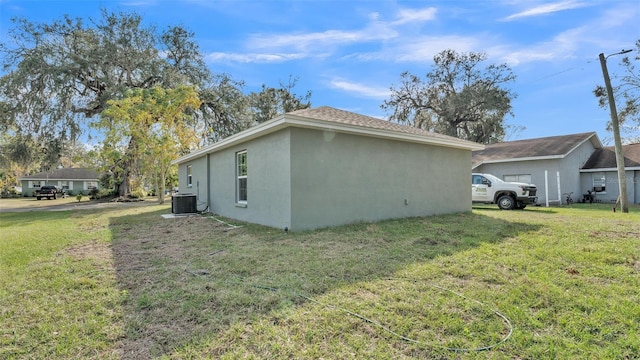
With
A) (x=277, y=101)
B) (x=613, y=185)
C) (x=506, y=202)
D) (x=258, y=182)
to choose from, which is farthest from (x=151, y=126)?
(x=613, y=185)

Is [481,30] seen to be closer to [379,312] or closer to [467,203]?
[467,203]

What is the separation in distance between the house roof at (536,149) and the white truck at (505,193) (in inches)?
189

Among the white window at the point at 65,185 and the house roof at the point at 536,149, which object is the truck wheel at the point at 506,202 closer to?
the house roof at the point at 536,149

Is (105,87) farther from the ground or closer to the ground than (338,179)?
farther from the ground

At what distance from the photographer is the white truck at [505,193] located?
13047mm

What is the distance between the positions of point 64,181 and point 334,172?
161ft

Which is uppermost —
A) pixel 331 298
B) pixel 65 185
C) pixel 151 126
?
pixel 151 126

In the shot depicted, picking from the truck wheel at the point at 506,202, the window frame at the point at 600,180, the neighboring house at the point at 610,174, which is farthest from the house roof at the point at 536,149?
the truck wheel at the point at 506,202

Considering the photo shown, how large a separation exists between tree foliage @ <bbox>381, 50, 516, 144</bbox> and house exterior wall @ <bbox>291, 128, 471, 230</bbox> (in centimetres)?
1981

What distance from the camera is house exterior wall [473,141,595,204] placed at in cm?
1677

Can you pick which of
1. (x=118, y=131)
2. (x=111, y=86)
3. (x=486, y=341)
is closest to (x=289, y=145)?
(x=486, y=341)

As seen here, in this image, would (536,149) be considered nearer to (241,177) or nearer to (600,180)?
(600,180)

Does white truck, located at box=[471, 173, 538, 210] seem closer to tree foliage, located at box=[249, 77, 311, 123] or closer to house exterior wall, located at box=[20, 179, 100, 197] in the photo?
tree foliage, located at box=[249, 77, 311, 123]

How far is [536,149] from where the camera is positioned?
59.8ft
